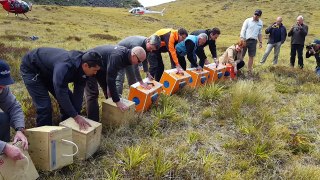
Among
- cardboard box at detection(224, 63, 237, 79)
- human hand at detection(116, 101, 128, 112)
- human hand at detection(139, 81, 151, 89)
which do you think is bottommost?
cardboard box at detection(224, 63, 237, 79)

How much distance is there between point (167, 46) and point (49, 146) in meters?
4.43

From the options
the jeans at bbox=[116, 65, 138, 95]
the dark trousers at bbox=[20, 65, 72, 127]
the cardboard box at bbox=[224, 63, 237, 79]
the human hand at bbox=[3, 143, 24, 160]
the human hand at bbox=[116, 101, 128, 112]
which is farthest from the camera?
the cardboard box at bbox=[224, 63, 237, 79]

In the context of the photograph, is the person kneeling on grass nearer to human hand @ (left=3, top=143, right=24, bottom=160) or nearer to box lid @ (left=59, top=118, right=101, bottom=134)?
box lid @ (left=59, top=118, right=101, bottom=134)

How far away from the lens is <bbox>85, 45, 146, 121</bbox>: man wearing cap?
494 centimetres

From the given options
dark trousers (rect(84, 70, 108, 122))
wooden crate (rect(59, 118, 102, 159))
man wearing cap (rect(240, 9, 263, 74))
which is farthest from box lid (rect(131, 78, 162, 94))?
man wearing cap (rect(240, 9, 263, 74))

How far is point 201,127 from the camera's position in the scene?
5875 millimetres

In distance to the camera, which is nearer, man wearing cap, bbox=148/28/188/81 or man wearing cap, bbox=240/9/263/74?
man wearing cap, bbox=148/28/188/81

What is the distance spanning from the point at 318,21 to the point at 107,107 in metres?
→ 49.0

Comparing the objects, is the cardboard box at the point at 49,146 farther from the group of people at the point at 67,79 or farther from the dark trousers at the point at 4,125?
the dark trousers at the point at 4,125

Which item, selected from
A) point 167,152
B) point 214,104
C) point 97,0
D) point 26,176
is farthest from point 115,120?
point 97,0

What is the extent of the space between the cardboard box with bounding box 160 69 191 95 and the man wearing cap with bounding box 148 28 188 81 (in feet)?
0.67

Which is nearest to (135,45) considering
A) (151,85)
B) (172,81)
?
(151,85)

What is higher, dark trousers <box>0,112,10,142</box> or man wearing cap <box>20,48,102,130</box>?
man wearing cap <box>20,48,102,130</box>

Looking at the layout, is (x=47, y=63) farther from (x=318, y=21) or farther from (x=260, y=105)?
(x=318, y=21)
